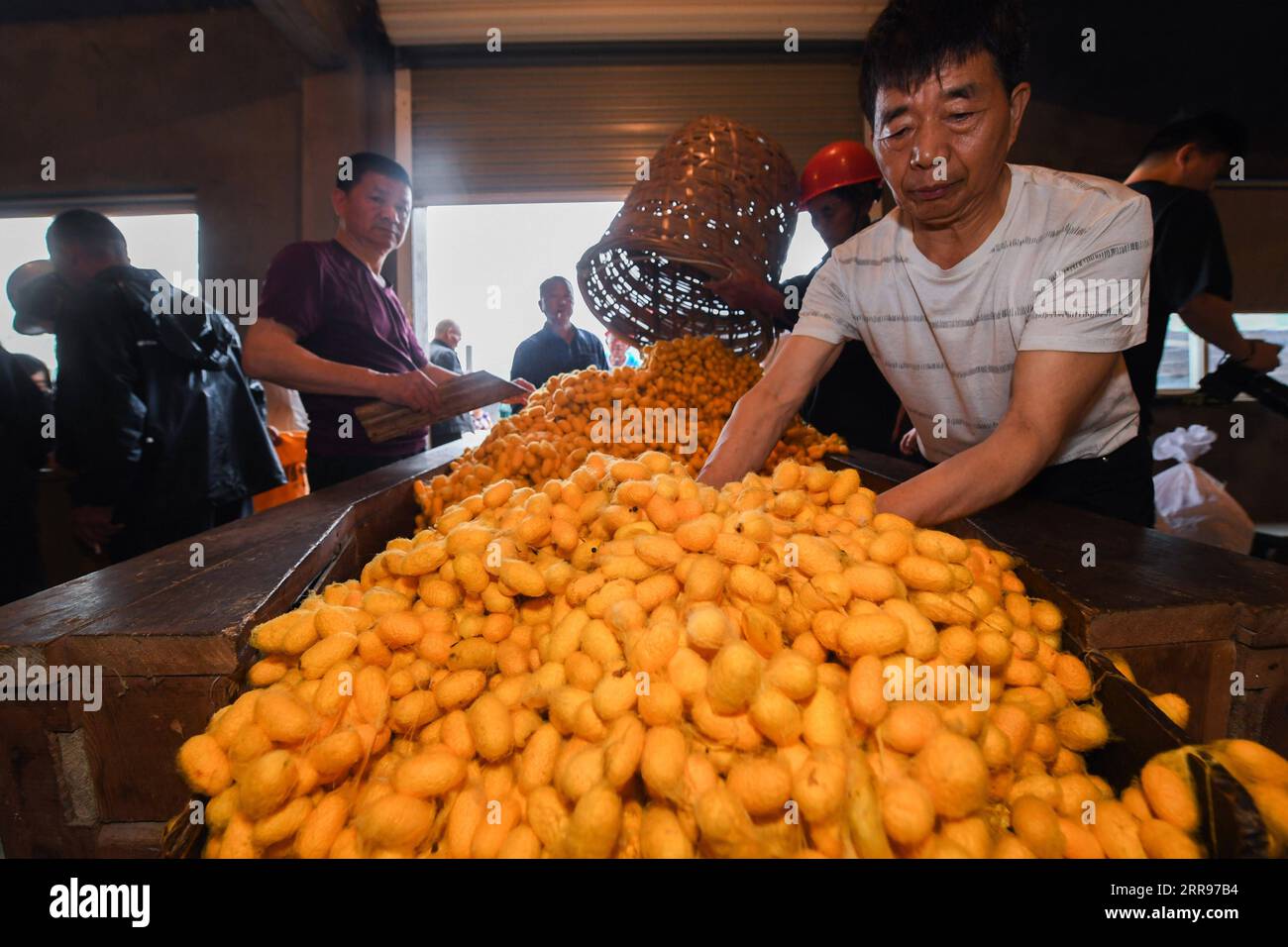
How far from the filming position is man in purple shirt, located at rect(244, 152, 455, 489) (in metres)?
2.14

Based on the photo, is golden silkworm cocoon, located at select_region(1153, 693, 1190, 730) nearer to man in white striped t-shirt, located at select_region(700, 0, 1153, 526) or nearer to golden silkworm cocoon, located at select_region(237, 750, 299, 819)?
man in white striped t-shirt, located at select_region(700, 0, 1153, 526)

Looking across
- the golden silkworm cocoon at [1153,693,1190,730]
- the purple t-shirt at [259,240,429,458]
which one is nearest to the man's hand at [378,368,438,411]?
the purple t-shirt at [259,240,429,458]

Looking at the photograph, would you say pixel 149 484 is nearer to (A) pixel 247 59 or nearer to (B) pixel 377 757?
(B) pixel 377 757

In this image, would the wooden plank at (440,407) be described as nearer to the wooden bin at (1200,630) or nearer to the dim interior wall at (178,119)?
the wooden bin at (1200,630)

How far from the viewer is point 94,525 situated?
2613 mm

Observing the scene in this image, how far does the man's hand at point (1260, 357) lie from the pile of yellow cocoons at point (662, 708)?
2.54 m

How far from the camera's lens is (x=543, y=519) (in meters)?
0.93

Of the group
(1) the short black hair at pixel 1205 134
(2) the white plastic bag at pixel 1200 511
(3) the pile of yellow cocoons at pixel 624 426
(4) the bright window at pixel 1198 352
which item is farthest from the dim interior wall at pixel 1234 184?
(3) the pile of yellow cocoons at pixel 624 426

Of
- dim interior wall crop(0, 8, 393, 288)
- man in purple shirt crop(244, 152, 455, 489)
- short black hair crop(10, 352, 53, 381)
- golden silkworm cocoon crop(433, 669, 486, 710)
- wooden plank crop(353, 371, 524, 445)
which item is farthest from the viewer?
dim interior wall crop(0, 8, 393, 288)

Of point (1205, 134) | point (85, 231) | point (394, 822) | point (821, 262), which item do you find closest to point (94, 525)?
point (85, 231)

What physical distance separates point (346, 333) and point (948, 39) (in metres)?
2.07

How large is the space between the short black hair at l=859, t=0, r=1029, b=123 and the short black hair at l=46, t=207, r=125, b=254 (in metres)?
3.04

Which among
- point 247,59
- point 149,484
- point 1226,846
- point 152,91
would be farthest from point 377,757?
point 152,91

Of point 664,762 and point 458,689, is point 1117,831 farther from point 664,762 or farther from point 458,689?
point 458,689
